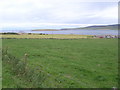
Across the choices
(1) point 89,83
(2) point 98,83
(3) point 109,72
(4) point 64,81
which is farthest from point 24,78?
(3) point 109,72

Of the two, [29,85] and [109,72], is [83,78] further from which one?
[29,85]

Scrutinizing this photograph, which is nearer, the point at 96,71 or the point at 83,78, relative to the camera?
the point at 83,78

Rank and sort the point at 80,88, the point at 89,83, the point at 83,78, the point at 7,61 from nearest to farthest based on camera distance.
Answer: the point at 80,88 → the point at 89,83 → the point at 83,78 → the point at 7,61

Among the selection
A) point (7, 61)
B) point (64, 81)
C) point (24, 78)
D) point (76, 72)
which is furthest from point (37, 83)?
point (7, 61)

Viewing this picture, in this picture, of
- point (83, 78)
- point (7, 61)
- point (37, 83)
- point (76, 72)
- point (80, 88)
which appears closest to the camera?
point (37, 83)

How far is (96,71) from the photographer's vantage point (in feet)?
27.8

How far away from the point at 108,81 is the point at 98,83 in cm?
58

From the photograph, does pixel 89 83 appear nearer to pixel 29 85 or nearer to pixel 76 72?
pixel 76 72

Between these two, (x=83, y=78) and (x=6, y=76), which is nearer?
(x=6, y=76)

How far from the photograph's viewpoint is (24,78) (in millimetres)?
6195

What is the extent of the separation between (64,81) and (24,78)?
1.65 m

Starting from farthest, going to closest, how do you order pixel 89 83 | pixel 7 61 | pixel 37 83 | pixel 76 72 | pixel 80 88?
pixel 7 61
pixel 76 72
pixel 89 83
pixel 80 88
pixel 37 83

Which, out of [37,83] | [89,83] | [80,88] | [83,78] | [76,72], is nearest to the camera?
[37,83]

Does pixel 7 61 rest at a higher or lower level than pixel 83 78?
higher
